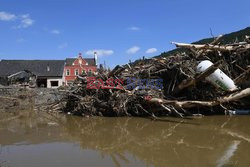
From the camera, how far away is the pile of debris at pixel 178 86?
37.4 feet

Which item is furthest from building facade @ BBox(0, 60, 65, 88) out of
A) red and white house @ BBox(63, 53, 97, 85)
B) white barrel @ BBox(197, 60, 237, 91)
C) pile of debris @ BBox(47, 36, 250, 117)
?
white barrel @ BBox(197, 60, 237, 91)

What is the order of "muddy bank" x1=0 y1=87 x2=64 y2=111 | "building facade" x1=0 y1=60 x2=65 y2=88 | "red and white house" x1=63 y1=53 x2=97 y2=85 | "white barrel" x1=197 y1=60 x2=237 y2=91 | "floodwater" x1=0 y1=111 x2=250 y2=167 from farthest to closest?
"red and white house" x1=63 y1=53 x2=97 y2=85
"building facade" x1=0 y1=60 x2=65 y2=88
"muddy bank" x1=0 y1=87 x2=64 y2=111
"white barrel" x1=197 y1=60 x2=237 y2=91
"floodwater" x1=0 y1=111 x2=250 y2=167

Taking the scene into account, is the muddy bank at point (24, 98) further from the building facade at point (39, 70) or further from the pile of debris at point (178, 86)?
the building facade at point (39, 70)

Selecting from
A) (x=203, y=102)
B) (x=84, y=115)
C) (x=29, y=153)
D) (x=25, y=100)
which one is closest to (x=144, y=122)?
(x=203, y=102)

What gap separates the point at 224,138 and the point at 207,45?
5.19 metres

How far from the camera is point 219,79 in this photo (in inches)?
447

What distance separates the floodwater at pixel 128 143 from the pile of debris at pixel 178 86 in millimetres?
763

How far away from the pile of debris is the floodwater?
763 mm

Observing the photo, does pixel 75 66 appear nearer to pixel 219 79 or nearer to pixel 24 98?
pixel 24 98

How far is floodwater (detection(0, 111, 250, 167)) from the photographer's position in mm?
5895

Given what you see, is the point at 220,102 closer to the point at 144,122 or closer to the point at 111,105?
the point at 144,122

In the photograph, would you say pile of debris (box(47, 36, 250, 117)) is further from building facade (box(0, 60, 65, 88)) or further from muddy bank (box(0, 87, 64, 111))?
building facade (box(0, 60, 65, 88))

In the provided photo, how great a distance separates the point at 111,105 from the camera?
1227cm

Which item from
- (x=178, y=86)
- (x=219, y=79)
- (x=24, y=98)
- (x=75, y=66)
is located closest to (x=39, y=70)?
(x=75, y=66)
